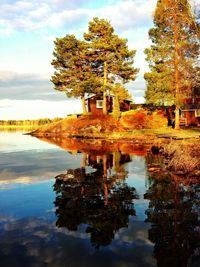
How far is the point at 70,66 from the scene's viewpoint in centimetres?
6166

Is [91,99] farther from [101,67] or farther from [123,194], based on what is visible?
[123,194]

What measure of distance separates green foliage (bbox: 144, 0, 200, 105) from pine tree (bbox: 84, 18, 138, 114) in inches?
479

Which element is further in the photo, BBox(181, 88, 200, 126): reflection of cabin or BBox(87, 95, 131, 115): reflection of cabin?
BBox(87, 95, 131, 115): reflection of cabin

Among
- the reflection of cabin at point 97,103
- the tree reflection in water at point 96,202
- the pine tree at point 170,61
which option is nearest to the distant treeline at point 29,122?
the reflection of cabin at point 97,103

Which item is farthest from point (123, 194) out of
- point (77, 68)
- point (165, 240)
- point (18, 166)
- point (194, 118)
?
point (77, 68)

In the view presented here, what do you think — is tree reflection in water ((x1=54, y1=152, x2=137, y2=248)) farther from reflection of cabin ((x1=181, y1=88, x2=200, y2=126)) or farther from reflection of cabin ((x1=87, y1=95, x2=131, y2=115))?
reflection of cabin ((x1=87, y1=95, x2=131, y2=115))

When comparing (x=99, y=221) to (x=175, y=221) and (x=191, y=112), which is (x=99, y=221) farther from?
(x=191, y=112)

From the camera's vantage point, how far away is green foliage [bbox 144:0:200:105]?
132 feet

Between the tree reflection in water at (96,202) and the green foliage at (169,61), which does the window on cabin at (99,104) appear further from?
the tree reflection in water at (96,202)

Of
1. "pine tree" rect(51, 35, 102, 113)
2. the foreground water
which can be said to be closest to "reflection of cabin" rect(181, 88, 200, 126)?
"pine tree" rect(51, 35, 102, 113)

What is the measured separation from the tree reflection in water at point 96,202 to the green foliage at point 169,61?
26.3 meters

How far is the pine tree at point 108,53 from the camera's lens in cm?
5516

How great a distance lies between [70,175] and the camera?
53.5 ft

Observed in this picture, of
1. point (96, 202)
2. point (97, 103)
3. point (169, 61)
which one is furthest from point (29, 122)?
point (96, 202)
